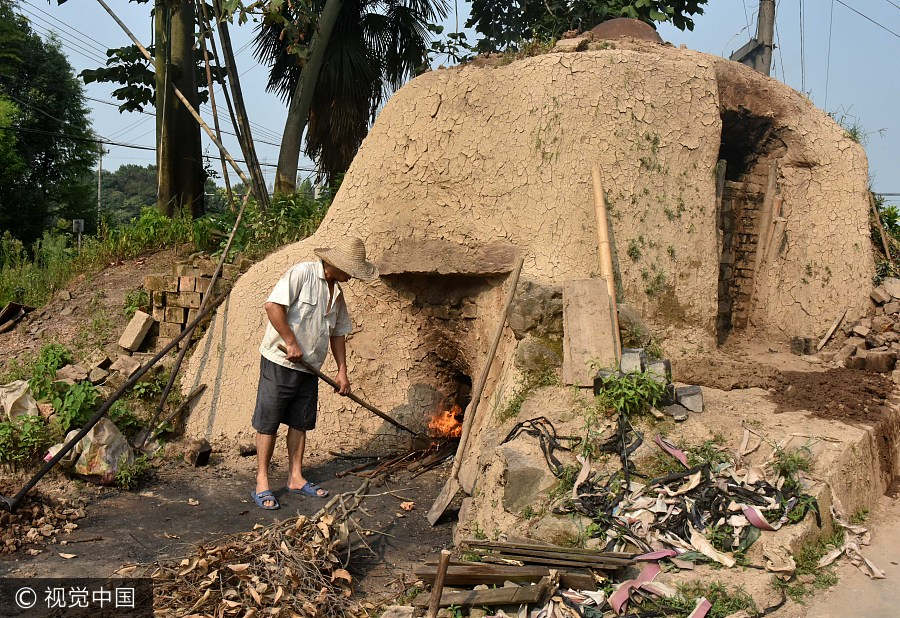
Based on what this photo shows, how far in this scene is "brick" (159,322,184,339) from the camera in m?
7.29

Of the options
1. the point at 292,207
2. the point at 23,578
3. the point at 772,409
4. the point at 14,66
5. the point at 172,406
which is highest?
the point at 14,66

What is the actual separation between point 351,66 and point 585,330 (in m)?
7.29

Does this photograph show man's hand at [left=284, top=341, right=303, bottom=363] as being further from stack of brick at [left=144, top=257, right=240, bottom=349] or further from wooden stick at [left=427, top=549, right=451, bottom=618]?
stack of brick at [left=144, top=257, right=240, bottom=349]

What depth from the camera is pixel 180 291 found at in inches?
287

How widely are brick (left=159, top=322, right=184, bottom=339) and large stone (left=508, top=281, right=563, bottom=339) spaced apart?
3371mm

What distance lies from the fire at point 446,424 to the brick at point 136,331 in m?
2.83

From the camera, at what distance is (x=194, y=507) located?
5305 mm

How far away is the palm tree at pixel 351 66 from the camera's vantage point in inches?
441

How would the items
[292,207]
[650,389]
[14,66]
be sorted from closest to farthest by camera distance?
[650,389] < [292,207] < [14,66]

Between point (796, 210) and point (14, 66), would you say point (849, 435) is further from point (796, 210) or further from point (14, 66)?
point (14, 66)

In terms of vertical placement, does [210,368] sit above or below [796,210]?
below

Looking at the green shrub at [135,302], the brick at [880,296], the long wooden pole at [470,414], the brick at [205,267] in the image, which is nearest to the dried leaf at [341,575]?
the long wooden pole at [470,414]

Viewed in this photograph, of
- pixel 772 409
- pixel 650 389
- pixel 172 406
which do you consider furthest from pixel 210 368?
pixel 772 409

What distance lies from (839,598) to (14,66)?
23255 millimetres
